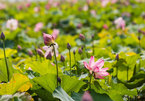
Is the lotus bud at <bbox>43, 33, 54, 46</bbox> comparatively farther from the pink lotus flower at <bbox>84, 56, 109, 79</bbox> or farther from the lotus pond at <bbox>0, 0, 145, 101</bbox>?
the pink lotus flower at <bbox>84, 56, 109, 79</bbox>

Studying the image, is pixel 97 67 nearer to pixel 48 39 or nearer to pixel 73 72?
pixel 48 39

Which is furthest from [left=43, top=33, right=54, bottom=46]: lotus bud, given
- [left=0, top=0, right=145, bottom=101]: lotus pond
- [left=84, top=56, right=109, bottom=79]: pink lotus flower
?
[left=84, top=56, right=109, bottom=79]: pink lotus flower

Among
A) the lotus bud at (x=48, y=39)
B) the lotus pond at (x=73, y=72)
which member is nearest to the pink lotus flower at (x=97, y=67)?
the lotus pond at (x=73, y=72)

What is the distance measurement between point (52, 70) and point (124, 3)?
467 centimetres

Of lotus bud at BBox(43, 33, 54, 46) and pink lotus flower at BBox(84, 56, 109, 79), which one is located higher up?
lotus bud at BBox(43, 33, 54, 46)

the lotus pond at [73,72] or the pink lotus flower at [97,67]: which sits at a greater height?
the pink lotus flower at [97,67]

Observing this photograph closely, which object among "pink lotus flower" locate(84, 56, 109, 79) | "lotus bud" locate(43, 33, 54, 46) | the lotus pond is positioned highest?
"lotus bud" locate(43, 33, 54, 46)

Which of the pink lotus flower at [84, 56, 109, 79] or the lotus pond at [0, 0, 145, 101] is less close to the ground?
the pink lotus flower at [84, 56, 109, 79]

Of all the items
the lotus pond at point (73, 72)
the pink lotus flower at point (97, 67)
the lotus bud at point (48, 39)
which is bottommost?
the lotus pond at point (73, 72)

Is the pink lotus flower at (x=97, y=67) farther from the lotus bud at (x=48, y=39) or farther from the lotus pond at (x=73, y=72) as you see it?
the lotus bud at (x=48, y=39)

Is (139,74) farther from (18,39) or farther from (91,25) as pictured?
(91,25)

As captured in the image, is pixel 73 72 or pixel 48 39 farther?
pixel 73 72

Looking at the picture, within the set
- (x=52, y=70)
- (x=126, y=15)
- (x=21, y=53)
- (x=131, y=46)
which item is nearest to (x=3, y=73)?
(x=52, y=70)

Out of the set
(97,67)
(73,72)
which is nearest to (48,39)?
(97,67)
